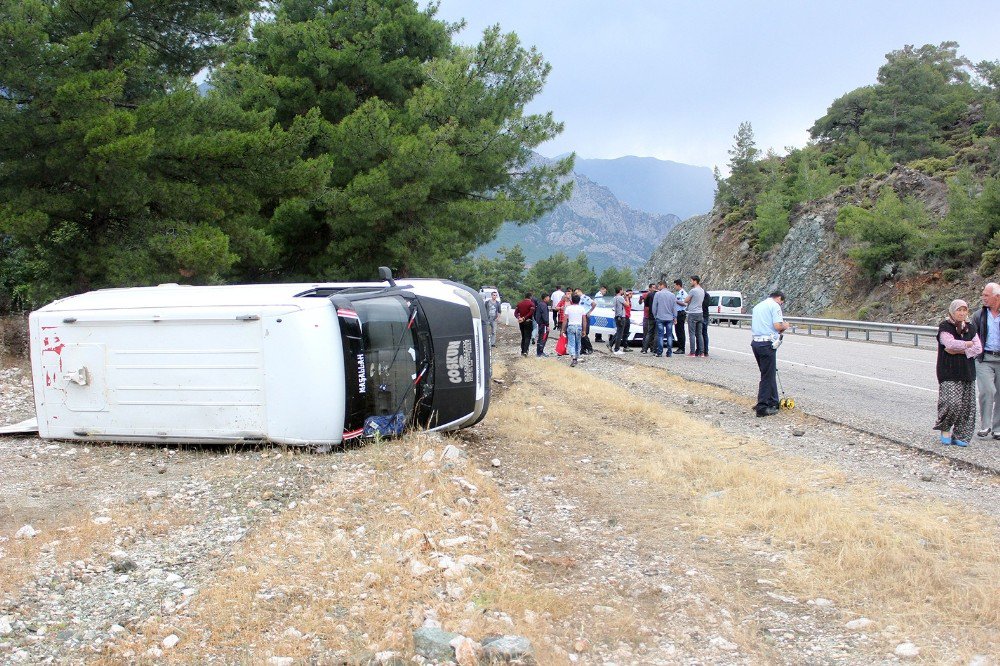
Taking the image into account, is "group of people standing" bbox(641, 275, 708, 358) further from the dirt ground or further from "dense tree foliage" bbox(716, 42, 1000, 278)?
"dense tree foliage" bbox(716, 42, 1000, 278)

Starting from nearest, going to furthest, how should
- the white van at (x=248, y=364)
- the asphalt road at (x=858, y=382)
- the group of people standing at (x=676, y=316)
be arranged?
the white van at (x=248, y=364), the asphalt road at (x=858, y=382), the group of people standing at (x=676, y=316)

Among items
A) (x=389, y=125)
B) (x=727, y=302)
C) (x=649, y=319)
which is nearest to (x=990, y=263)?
(x=727, y=302)

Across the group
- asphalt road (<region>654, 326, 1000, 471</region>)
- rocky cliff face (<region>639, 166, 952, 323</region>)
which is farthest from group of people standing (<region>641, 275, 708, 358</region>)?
rocky cliff face (<region>639, 166, 952, 323</region>)

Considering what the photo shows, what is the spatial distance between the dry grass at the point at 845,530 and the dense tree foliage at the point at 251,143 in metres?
9.48

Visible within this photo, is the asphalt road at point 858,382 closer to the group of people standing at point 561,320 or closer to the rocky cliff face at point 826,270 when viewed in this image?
the group of people standing at point 561,320

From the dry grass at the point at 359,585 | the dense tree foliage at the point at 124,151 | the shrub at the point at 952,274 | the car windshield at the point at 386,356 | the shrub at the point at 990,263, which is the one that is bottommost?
the dry grass at the point at 359,585

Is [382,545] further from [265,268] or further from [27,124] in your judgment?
[265,268]

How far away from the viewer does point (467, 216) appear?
72.7 ft

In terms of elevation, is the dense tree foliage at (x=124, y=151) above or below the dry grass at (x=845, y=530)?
above

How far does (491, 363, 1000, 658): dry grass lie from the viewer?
512 centimetres

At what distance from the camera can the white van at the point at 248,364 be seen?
882 centimetres

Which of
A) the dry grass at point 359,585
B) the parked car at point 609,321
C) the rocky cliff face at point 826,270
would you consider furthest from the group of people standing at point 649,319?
the rocky cliff face at point 826,270

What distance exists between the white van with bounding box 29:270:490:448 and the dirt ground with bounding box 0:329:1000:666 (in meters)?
0.37

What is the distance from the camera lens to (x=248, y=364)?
350 inches
